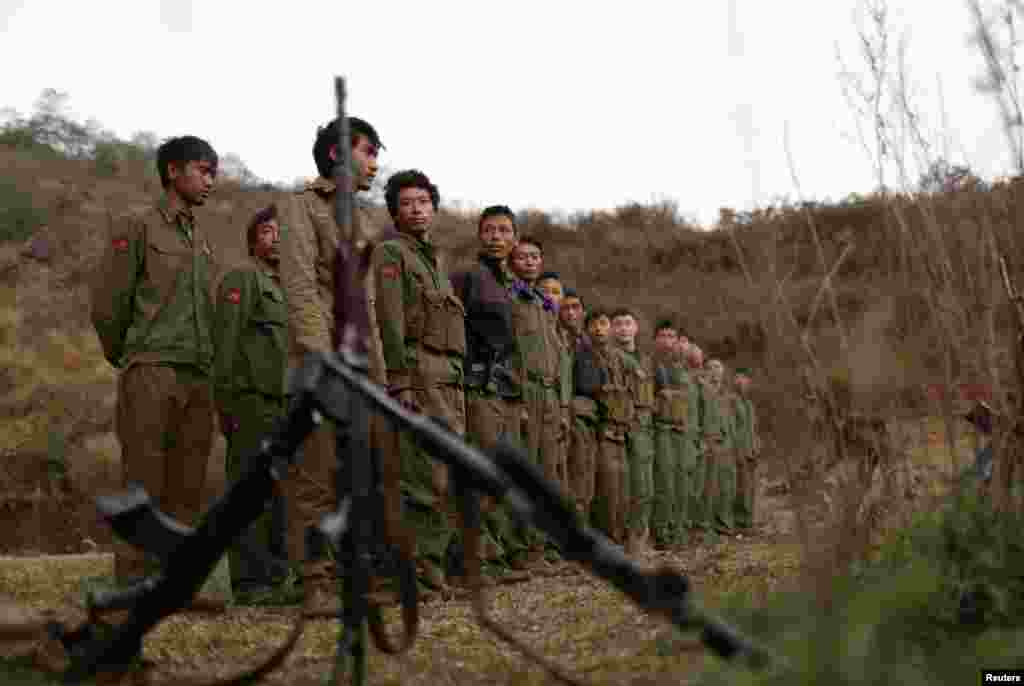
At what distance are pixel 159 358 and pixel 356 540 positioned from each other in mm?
2540

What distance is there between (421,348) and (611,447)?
430 centimetres

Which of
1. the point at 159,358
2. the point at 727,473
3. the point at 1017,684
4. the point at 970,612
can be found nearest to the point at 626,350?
the point at 727,473

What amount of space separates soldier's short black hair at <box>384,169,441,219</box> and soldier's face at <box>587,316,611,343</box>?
14.2 ft

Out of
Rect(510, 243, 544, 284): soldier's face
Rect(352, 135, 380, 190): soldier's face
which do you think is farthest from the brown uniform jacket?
Rect(510, 243, 544, 284): soldier's face

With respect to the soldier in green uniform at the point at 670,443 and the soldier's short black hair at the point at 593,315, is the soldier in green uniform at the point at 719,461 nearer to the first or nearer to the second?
the soldier in green uniform at the point at 670,443

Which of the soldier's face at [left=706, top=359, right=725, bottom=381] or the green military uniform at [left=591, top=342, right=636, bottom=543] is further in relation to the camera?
the soldier's face at [left=706, top=359, right=725, bottom=381]

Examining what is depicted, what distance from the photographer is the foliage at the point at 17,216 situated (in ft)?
76.0

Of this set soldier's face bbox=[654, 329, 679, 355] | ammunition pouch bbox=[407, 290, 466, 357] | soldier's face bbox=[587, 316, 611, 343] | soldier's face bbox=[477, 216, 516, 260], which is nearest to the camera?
ammunition pouch bbox=[407, 290, 466, 357]

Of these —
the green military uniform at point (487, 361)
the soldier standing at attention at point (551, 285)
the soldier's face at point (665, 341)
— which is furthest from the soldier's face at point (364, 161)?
the soldier's face at point (665, 341)

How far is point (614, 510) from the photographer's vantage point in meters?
10.6

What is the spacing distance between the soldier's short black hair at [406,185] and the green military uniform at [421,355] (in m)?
0.27

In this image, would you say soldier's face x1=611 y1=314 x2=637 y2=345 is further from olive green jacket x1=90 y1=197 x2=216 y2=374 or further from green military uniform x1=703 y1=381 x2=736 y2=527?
olive green jacket x1=90 y1=197 x2=216 y2=374

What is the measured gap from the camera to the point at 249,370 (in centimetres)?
700

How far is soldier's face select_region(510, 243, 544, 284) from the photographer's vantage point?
30.3 ft
